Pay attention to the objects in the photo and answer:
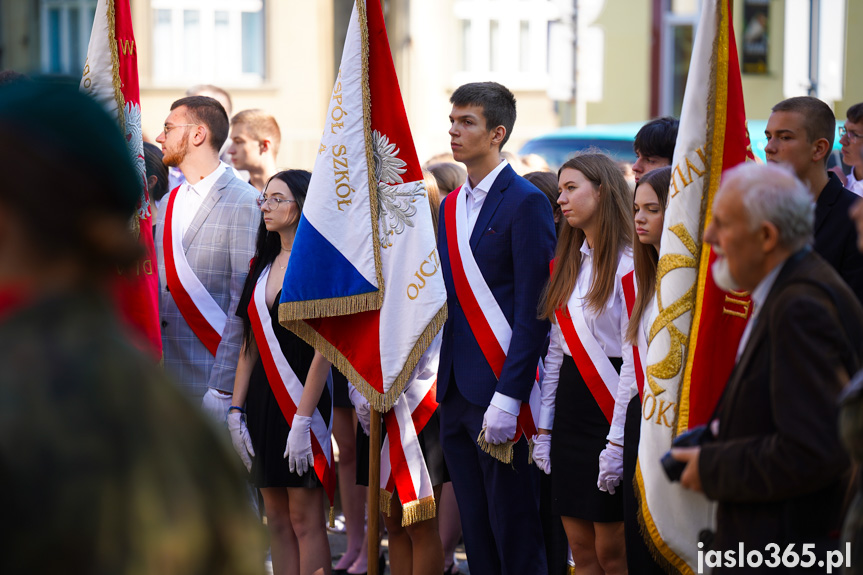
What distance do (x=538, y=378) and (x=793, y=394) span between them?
2212 millimetres

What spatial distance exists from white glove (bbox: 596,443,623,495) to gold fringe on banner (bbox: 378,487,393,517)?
2.93 feet

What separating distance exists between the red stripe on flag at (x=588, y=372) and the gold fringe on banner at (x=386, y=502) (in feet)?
3.02

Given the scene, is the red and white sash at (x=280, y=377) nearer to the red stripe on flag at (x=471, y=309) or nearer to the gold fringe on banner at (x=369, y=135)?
the gold fringe on banner at (x=369, y=135)

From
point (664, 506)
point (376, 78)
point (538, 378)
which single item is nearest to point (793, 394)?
point (664, 506)

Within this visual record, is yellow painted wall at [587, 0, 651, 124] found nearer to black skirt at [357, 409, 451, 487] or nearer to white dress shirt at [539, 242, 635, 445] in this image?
black skirt at [357, 409, 451, 487]

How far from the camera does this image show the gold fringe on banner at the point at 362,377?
3.96 m

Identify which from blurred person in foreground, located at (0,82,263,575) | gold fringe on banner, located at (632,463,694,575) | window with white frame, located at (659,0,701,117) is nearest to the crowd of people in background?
blurred person in foreground, located at (0,82,263,575)

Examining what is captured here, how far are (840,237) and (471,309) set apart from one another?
1.39 meters

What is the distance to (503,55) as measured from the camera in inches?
656

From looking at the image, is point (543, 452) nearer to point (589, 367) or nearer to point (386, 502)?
point (589, 367)

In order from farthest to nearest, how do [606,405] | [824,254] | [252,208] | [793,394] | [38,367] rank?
[252,208]
[606,405]
[824,254]
[793,394]
[38,367]

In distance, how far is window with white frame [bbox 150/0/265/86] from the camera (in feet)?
51.6

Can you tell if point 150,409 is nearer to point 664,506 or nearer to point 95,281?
point 95,281

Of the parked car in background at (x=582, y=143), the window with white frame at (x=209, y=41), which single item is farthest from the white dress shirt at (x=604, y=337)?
the window with white frame at (x=209, y=41)
